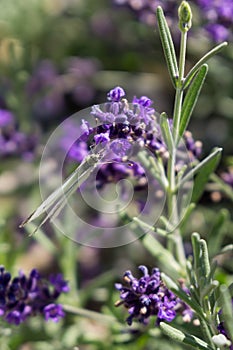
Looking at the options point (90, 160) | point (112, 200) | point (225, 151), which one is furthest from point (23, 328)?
point (225, 151)

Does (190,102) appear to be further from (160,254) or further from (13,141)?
(13,141)

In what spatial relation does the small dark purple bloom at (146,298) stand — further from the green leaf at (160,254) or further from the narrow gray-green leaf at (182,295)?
the green leaf at (160,254)

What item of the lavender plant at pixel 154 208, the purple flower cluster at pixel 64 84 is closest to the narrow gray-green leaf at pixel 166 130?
the lavender plant at pixel 154 208

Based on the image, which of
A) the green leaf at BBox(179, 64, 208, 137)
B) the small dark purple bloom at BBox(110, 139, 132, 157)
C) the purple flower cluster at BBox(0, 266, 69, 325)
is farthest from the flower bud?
the purple flower cluster at BBox(0, 266, 69, 325)

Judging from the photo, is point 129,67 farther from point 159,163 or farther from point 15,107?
point 159,163

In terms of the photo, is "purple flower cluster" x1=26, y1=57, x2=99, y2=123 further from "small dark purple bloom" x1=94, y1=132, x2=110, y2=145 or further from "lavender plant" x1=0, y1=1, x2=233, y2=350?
"small dark purple bloom" x1=94, y1=132, x2=110, y2=145

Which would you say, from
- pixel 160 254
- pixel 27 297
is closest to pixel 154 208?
pixel 160 254
